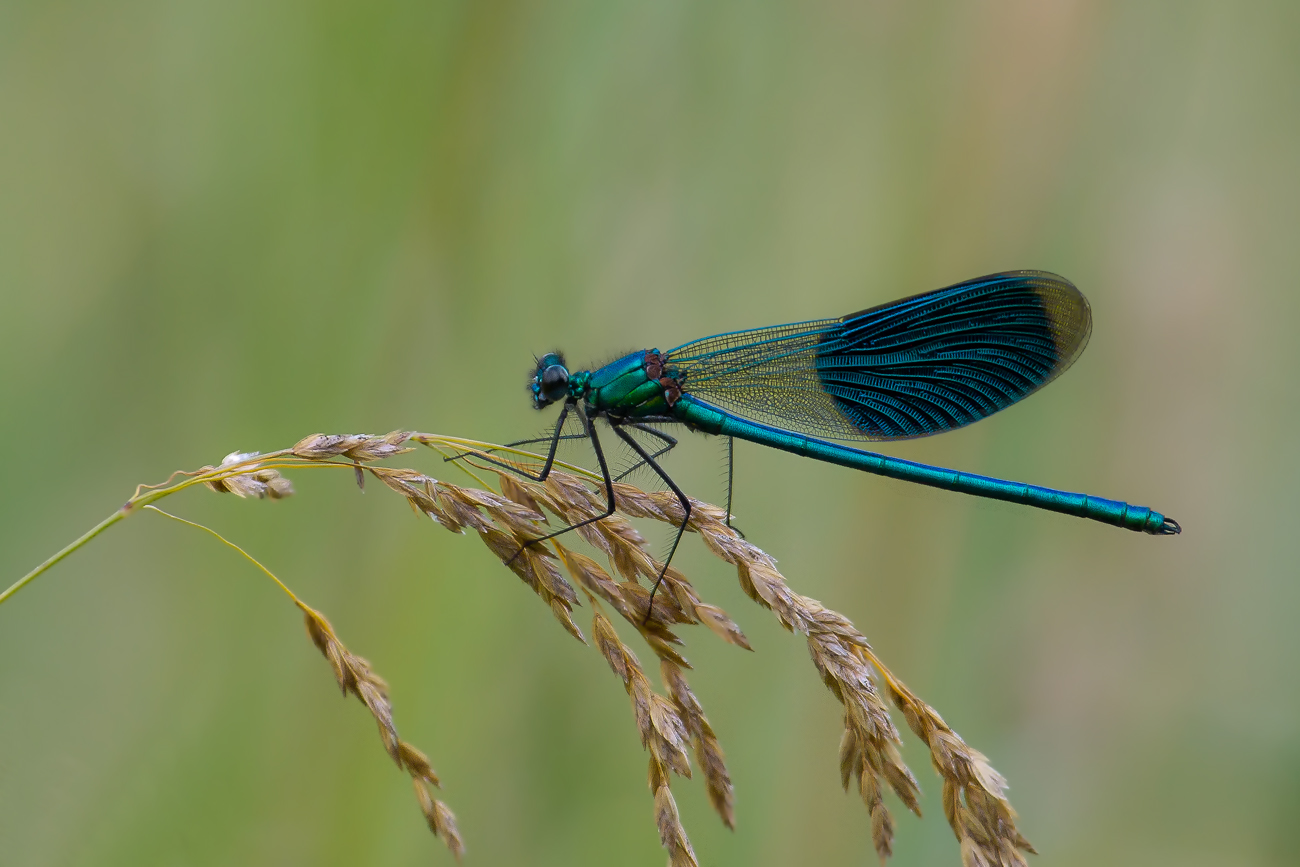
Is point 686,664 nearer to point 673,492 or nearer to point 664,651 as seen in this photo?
point 664,651

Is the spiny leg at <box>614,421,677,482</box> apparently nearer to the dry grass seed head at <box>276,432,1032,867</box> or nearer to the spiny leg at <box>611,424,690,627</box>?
the spiny leg at <box>611,424,690,627</box>

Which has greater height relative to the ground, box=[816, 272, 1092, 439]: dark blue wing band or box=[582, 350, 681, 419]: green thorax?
box=[816, 272, 1092, 439]: dark blue wing band

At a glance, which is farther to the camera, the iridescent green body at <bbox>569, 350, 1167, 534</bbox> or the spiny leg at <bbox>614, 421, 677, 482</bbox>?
the spiny leg at <bbox>614, 421, 677, 482</bbox>

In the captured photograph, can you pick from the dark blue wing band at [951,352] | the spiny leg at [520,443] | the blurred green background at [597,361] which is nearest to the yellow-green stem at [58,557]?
the blurred green background at [597,361]

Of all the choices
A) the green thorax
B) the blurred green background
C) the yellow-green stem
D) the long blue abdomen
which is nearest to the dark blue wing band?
the blurred green background

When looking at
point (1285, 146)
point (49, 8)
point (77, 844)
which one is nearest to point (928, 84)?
point (1285, 146)

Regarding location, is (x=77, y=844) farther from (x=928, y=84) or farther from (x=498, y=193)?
(x=928, y=84)

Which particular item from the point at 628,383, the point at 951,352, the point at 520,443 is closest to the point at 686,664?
the point at 520,443
